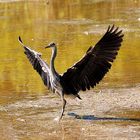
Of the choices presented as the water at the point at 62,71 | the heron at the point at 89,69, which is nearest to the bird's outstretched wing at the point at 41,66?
the heron at the point at 89,69

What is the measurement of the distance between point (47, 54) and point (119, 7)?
940 centimetres

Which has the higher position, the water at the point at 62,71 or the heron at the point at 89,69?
the heron at the point at 89,69

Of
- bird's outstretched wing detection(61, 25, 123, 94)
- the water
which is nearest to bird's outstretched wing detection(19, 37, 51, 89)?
bird's outstretched wing detection(61, 25, 123, 94)

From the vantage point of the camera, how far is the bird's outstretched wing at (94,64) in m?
9.15

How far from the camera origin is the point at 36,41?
16922mm

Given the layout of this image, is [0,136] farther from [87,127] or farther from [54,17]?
[54,17]

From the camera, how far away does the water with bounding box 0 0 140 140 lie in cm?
897

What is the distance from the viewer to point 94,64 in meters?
9.24

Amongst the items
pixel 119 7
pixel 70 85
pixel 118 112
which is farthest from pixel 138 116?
pixel 119 7

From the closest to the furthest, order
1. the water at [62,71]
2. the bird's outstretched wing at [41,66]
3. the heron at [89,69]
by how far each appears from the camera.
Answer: the water at [62,71], the heron at [89,69], the bird's outstretched wing at [41,66]

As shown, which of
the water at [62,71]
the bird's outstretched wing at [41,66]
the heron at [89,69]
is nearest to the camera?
the water at [62,71]

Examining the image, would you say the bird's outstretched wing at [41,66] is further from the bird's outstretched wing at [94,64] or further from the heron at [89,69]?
the bird's outstretched wing at [94,64]

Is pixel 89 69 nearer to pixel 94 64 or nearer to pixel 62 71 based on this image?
pixel 94 64

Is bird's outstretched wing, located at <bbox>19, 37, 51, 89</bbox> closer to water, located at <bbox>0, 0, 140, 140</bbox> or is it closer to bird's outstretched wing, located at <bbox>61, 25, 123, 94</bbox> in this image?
bird's outstretched wing, located at <bbox>61, 25, 123, 94</bbox>
